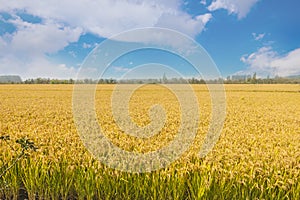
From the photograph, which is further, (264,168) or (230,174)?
(264,168)

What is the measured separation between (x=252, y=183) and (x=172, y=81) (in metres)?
40.5

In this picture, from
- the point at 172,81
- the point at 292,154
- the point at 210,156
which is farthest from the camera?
the point at 172,81

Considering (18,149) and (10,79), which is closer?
(18,149)

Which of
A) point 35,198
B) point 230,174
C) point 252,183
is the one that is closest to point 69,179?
point 35,198

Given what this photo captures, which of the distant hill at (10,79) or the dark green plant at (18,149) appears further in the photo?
the distant hill at (10,79)

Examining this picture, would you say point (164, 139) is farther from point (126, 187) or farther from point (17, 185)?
point (17, 185)

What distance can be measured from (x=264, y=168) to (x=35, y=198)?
382 cm

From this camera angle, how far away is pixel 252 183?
397cm

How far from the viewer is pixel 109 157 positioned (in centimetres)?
489

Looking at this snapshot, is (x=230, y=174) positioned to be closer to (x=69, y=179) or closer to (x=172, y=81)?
(x=69, y=179)

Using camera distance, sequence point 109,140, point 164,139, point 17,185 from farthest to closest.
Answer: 1. point 164,139
2. point 109,140
3. point 17,185

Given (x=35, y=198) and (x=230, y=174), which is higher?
(x=230, y=174)

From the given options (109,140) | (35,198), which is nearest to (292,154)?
(109,140)

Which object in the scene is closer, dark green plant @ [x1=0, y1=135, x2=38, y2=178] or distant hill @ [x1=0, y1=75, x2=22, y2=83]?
dark green plant @ [x1=0, y1=135, x2=38, y2=178]
